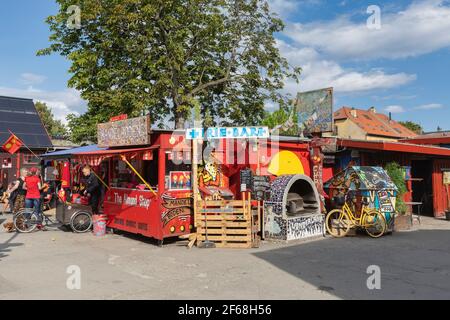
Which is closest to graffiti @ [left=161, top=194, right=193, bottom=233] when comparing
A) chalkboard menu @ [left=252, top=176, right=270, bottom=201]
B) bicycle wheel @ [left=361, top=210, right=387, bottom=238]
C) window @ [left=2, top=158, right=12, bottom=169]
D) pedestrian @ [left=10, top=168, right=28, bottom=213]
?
chalkboard menu @ [left=252, top=176, right=270, bottom=201]

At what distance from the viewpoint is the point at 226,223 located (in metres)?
10.1

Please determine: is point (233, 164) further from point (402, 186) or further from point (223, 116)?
point (223, 116)

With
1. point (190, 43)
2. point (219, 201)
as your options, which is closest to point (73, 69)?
point (190, 43)

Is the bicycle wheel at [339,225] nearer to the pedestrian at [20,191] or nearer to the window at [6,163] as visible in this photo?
the pedestrian at [20,191]

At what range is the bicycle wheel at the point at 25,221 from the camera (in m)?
12.3

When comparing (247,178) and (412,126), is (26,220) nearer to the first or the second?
(247,178)

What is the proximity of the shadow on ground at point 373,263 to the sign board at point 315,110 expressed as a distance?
3.94 metres

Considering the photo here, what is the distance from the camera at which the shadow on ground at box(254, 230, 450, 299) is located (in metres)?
6.30

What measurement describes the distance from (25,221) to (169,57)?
975 centimetres

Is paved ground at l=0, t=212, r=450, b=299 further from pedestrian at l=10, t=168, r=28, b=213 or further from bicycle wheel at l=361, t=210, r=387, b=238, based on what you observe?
pedestrian at l=10, t=168, r=28, b=213

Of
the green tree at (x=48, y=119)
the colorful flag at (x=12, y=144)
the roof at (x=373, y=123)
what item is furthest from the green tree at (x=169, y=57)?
the green tree at (x=48, y=119)

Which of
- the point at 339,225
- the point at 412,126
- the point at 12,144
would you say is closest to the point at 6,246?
the point at 12,144

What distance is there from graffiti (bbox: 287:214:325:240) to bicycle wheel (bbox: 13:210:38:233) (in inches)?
312
